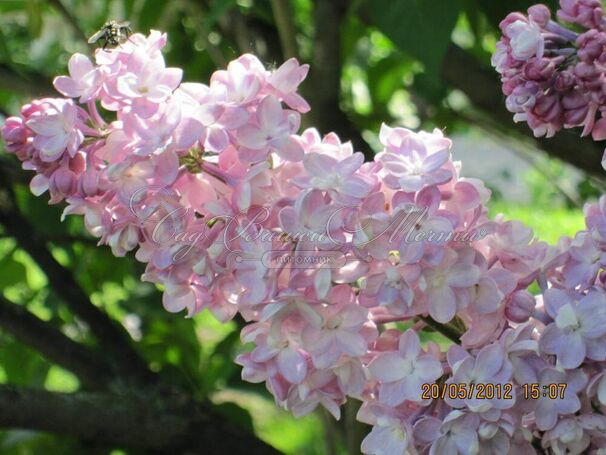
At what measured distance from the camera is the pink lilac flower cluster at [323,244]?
0.53m

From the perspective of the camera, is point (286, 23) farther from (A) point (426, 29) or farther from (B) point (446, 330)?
(B) point (446, 330)

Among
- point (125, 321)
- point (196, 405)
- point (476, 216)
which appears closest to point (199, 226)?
point (476, 216)

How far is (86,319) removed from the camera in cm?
104

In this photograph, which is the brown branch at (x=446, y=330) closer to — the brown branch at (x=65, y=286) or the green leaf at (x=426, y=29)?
the green leaf at (x=426, y=29)

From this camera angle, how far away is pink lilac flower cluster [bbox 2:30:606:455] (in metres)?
0.53

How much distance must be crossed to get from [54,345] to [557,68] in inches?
23.5

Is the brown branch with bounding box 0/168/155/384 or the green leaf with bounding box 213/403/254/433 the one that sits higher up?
the brown branch with bounding box 0/168/155/384

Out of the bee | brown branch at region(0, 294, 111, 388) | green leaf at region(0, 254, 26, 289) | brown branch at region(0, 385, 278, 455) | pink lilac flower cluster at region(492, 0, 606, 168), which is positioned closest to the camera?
pink lilac flower cluster at region(492, 0, 606, 168)

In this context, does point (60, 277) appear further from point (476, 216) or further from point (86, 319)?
point (476, 216)

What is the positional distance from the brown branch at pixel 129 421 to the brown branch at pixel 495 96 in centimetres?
49

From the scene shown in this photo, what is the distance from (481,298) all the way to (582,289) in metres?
0.06
